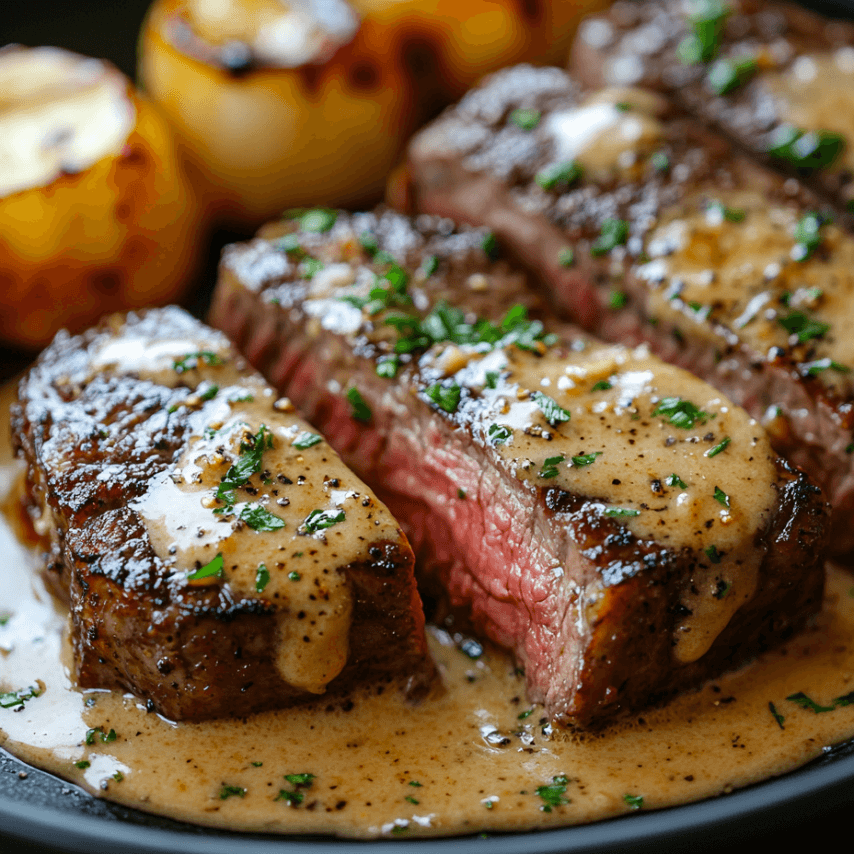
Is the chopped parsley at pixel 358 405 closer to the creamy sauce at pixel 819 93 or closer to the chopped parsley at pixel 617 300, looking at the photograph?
the chopped parsley at pixel 617 300

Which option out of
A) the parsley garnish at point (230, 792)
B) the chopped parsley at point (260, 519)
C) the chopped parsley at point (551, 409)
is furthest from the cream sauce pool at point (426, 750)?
the chopped parsley at point (551, 409)

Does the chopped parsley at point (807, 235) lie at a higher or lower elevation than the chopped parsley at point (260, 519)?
higher

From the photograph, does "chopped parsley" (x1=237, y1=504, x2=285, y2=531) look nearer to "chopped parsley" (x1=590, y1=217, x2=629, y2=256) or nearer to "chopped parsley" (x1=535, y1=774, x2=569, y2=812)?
"chopped parsley" (x1=535, y1=774, x2=569, y2=812)

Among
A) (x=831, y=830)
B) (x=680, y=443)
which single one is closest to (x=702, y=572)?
(x=680, y=443)

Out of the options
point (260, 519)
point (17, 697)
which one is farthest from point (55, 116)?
point (17, 697)

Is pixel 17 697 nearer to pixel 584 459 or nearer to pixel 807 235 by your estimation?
pixel 584 459

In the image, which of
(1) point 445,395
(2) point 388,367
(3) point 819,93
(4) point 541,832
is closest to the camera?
(4) point 541,832
